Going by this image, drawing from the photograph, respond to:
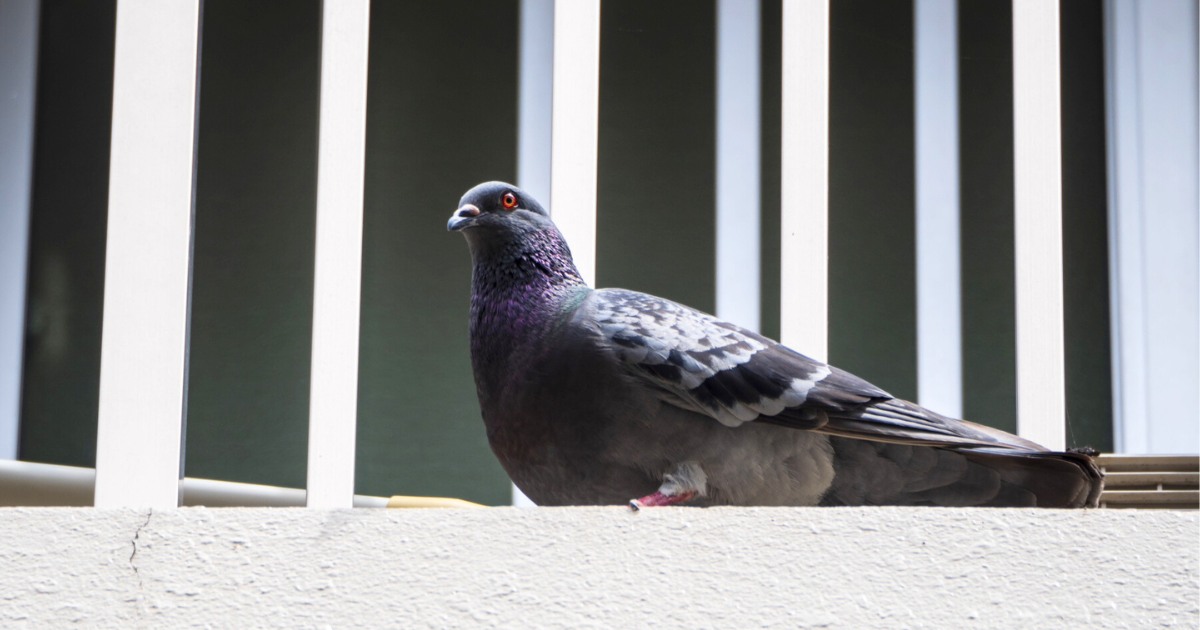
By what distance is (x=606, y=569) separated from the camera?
50.4 inches

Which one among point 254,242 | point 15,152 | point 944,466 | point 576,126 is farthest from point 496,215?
point 15,152

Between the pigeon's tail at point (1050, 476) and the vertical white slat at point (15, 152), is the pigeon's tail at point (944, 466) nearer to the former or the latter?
the pigeon's tail at point (1050, 476)

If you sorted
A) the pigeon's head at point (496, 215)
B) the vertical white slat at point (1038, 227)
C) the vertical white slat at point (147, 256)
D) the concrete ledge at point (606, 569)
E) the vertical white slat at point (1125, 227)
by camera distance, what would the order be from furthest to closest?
the vertical white slat at point (1125, 227) → the vertical white slat at point (1038, 227) → the vertical white slat at point (147, 256) → the pigeon's head at point (496, 215) → the concrete ledge at point (606, 569)

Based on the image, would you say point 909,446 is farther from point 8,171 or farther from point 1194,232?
point 8,171

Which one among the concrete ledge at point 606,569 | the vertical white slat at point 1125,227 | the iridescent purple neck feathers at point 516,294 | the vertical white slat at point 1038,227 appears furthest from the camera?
the vertical white slat at point 1125,227

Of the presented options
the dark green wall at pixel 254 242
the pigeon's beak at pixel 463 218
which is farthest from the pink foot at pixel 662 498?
the dark green wall at pixel 254 242

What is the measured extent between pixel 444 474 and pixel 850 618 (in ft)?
10.9

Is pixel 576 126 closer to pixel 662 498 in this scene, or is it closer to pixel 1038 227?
pixel 1038 227

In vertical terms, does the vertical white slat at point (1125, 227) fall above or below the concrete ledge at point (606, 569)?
above

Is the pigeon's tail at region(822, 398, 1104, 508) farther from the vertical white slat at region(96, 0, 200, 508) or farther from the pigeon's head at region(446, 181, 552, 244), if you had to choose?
the vertical white slat at region(96, 0, 200, 508)

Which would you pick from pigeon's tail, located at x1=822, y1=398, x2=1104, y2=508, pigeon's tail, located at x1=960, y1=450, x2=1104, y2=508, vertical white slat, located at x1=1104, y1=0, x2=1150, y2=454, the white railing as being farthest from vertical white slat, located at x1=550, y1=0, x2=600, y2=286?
vertical white slat, located at x1=1104, y1=0, x2=1150, y2=454

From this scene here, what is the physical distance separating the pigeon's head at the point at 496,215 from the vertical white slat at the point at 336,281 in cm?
130

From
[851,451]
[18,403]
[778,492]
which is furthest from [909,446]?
[18,403]

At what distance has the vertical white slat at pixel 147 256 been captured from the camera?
8.82 ft
